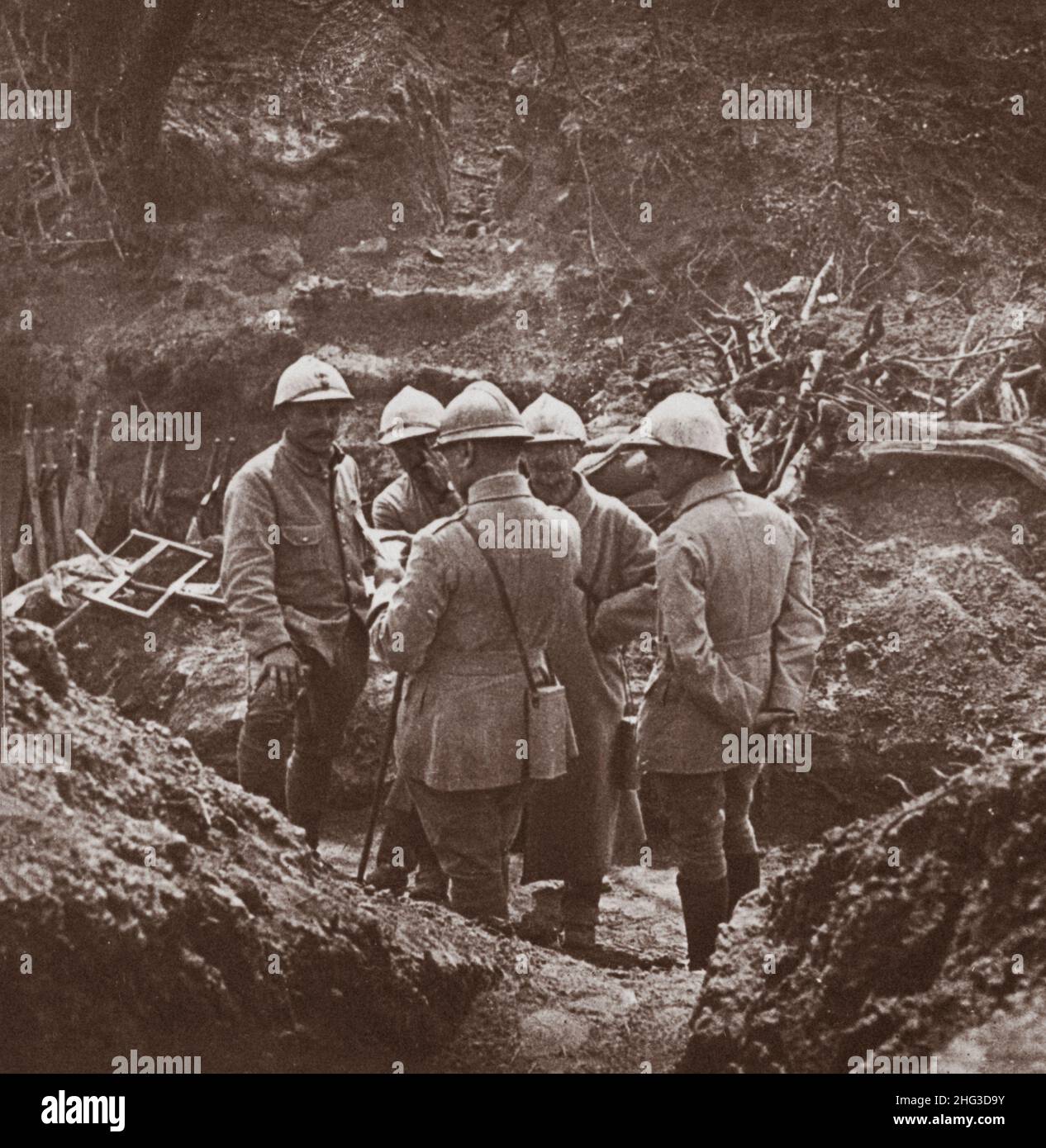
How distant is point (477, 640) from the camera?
566cm

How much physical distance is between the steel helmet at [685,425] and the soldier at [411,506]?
121 centimetres

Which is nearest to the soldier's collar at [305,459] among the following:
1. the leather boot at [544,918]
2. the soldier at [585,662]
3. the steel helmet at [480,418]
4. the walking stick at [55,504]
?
the soldier at [585,662]

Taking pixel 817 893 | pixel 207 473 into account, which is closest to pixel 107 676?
pixel 207 473

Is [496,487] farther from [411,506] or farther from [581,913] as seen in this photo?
[581,913]

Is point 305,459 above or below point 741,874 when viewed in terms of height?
above

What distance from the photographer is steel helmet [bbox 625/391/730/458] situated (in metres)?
5.75

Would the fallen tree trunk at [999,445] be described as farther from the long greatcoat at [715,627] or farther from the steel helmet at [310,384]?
the steel helmet at [310,384]

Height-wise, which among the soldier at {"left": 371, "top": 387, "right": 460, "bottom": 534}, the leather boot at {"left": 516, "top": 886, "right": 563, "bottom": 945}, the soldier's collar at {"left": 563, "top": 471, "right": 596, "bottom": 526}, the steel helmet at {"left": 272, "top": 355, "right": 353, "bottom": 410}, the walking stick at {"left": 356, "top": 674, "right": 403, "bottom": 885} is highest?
the steel helmet at {"left": 272, "top": 355, "right": 353, "bottom": 410}

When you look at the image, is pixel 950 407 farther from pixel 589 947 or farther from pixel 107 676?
pixel 107 676

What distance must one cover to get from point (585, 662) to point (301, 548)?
1162 mm

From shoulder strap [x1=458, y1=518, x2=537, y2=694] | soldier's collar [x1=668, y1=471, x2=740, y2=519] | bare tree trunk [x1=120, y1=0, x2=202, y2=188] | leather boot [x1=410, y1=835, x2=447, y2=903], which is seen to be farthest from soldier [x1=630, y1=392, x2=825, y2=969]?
bare tree trunk [x1=120, y1=0, x2=202, y2=188]

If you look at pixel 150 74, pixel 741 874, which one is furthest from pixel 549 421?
pixel 150 74

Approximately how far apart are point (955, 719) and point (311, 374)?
11.9 feet

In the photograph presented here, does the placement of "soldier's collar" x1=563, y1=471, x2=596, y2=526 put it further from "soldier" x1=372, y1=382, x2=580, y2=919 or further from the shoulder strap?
the shoulder strap
